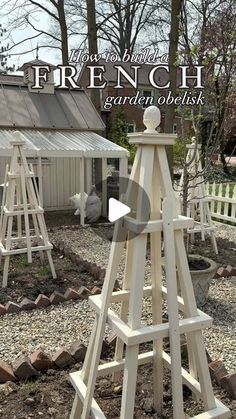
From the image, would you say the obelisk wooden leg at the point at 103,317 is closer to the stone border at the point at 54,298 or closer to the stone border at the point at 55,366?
the stone border at the point at 55,366

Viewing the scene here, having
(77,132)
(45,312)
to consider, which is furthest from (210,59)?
(77,132)

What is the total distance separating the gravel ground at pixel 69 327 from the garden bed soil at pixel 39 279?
1.55 ft

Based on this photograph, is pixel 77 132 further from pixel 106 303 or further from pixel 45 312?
pixel 106 303

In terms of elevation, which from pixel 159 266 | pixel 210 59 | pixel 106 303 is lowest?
pixel 106 303

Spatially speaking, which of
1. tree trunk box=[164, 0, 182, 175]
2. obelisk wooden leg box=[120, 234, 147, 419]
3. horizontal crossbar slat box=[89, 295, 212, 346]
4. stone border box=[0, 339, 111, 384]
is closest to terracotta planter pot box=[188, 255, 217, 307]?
stone border box=[0, 339, 111, 384]

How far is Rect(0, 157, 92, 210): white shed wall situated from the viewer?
10.0 meters

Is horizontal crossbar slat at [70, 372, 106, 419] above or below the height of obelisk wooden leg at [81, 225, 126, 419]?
below

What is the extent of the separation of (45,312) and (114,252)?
2.31 m

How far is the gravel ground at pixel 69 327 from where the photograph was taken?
3.27m

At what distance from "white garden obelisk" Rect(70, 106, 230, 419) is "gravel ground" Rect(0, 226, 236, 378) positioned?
4.01ft

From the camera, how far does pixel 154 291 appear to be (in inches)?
85.4

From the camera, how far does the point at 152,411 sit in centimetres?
232

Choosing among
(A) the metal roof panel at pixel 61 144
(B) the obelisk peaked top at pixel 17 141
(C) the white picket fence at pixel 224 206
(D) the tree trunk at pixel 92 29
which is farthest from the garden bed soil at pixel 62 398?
(D) the tree trunk at pixel 92 29

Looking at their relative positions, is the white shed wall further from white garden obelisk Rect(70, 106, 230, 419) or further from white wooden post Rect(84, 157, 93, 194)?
white garden obelisk Rect(70, 106, 230, 419)
